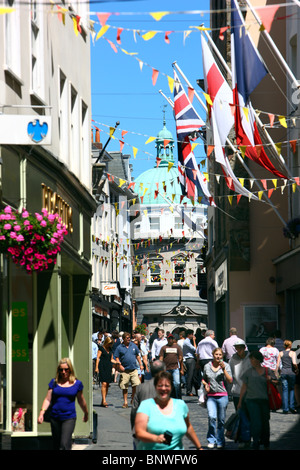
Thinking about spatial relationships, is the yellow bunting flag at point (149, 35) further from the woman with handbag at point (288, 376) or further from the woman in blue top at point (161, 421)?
the woman with handbag at point (288, 376)

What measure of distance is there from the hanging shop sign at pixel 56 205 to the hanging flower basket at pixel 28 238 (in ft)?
7.93

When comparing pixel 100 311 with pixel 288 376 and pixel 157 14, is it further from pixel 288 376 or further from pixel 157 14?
pixel 157 14

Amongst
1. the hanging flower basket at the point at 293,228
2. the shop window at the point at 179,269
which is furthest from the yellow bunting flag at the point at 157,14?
the shop window at the point at 179,269

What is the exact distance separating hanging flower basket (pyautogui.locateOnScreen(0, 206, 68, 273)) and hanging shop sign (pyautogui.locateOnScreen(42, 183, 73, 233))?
2.42 m

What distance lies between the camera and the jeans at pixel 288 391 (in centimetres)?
2228

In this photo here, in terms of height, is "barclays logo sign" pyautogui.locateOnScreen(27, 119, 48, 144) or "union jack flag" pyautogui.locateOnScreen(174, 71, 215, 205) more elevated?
"union jack flag" pyautogui.locateOnScreen(174, 71, 215, 205)

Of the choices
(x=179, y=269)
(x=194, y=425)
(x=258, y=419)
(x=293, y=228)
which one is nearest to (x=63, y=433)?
(x=258, y=419)

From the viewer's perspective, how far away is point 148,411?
28.9ft

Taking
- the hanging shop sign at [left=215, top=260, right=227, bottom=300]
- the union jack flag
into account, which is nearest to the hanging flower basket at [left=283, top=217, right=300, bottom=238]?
the union jack flag

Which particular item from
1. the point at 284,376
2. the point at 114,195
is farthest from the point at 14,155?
the point at 114,195

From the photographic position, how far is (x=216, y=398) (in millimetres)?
15789

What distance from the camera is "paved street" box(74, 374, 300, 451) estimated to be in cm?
1578

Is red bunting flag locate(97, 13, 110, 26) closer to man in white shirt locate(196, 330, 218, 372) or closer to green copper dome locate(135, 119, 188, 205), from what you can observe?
man in white shirt locate(196, 330, 218, 372)

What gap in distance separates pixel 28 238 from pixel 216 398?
512cm
